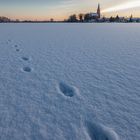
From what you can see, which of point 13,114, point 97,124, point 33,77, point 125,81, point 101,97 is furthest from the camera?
point 33,77

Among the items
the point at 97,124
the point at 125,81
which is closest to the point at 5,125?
the point at 97,124

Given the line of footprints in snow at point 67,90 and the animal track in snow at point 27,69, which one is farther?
the animal track in snow at point 27,69

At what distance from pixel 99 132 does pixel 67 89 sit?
1.05 meters

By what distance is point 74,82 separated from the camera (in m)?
2.91

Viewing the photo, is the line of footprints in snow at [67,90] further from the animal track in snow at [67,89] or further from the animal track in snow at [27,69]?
the animal track in snow at [27,69]

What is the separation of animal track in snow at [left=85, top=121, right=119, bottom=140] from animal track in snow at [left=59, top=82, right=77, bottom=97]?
0.72 metres

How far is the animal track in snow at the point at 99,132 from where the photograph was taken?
66.6 inches

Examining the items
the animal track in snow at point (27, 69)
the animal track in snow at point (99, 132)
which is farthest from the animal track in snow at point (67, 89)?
the animal track in snow at point (27, 69)

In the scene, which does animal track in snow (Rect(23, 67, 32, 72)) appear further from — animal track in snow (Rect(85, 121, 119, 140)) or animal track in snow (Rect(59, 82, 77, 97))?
animal track in snow (Rect(85, 121, 119, 140))

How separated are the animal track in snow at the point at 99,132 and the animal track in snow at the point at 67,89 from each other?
0.72 metres

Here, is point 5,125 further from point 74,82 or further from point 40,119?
point 74,82

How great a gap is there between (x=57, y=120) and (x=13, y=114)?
1.78ft

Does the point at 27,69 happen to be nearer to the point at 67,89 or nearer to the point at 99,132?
the point at 67,89

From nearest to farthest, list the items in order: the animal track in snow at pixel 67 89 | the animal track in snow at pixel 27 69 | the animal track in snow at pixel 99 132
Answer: the animal track in snow at pixel 99 132 → the animal track in snow at pixel 67 89 → the animal track in snow at pixel 27 69
